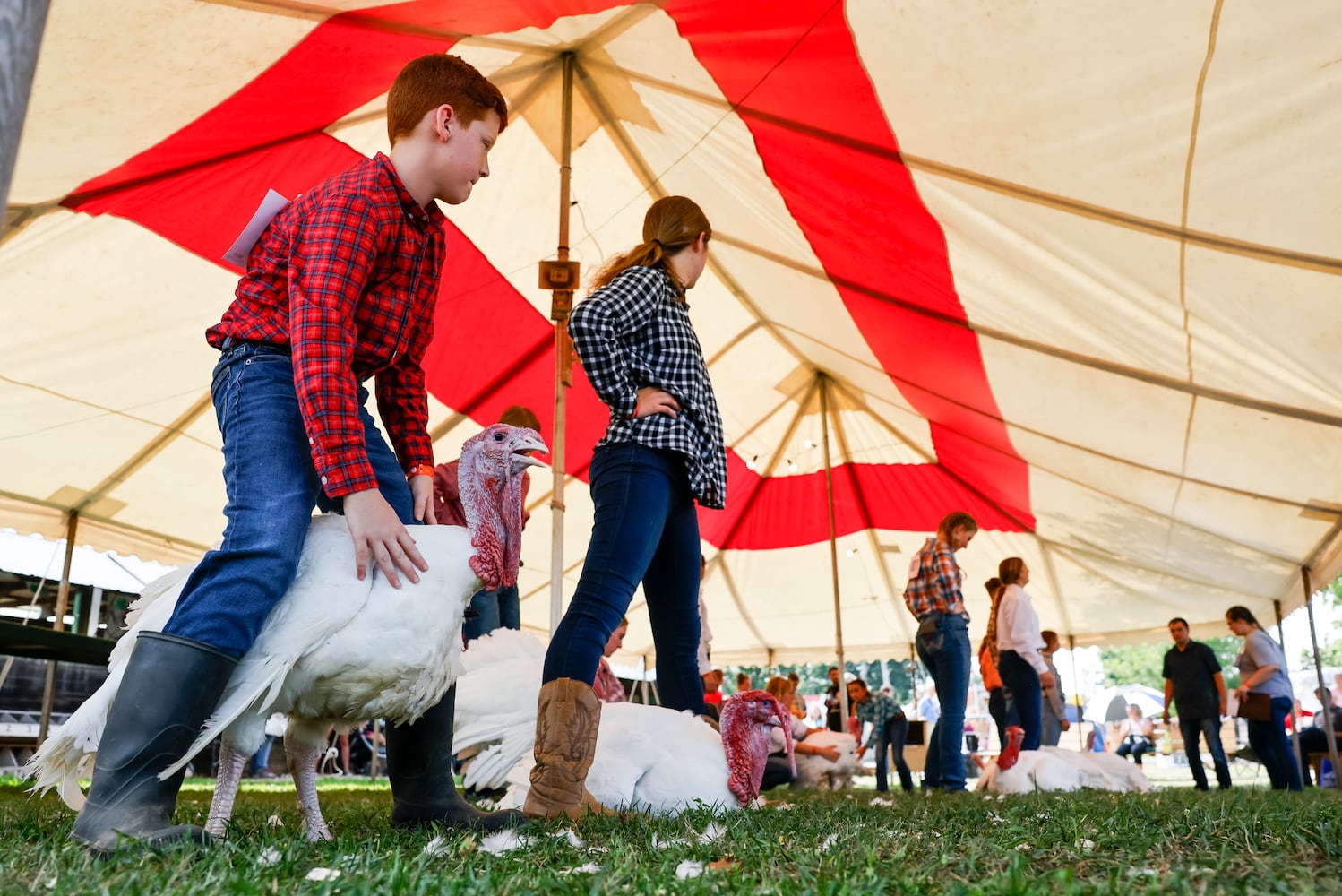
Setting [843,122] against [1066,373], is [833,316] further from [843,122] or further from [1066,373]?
[843,122]

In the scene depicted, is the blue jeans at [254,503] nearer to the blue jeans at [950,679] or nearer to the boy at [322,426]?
the boy at [322,426]

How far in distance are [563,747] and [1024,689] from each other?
3.93 meters

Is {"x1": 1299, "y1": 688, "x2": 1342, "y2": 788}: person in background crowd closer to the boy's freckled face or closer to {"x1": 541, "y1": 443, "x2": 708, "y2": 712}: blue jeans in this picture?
{"x1": 541, "y1": 443, "x2": 708, "y2": 712}: blue jeans

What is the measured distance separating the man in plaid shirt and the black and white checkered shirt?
7.89 ft

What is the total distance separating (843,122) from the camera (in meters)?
3.88

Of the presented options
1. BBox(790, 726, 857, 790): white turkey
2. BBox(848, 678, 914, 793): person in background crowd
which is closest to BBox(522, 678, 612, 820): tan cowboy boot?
BBox(790, 726, 857, 790): white turkey

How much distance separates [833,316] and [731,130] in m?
1.98

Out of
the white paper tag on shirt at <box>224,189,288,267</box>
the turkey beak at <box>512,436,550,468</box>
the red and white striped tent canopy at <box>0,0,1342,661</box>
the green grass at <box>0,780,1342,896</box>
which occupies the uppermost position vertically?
the red and white striped tent canopy at <box>0,0,1342,661</box>

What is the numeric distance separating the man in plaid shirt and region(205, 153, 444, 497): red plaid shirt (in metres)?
3.29

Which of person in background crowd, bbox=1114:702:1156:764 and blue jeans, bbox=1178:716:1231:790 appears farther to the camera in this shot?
person in background crowd, bbox=1114:702:1156:764

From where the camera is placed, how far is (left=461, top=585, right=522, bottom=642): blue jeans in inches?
147

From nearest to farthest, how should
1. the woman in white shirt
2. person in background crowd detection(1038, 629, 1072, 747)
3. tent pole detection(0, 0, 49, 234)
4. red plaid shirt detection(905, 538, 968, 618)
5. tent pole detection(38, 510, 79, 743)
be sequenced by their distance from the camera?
tent pole detection(0, 0, 49, 234), red plaid shirt detection(905, 538, 968, 618), the woman in white shirt, tent pole detection(38, 510, 79, 743), person in background crowd detection(1038, 629, 1072, 747)

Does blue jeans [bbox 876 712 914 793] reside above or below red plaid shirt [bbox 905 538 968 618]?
below

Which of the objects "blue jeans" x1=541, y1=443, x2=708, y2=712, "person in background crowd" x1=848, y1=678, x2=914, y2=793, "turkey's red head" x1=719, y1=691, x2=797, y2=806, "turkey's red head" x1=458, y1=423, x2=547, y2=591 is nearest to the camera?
"turkey's red head" x1=458, y1=423, x2=547, y2=591
